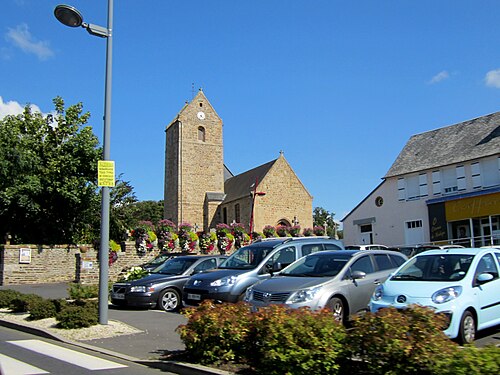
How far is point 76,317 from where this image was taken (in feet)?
32.6

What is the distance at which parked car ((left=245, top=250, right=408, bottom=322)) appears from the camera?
8867mm

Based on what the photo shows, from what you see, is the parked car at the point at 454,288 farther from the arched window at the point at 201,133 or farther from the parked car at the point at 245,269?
the arched window at the point at 201,133

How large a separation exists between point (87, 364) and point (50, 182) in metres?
19.8

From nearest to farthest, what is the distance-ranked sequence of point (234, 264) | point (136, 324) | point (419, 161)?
point (136, 324) → point (234, 264) → point (419, 161)

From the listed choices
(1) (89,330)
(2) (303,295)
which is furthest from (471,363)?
(1) (89,330)

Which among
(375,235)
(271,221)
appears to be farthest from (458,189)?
(271,221)

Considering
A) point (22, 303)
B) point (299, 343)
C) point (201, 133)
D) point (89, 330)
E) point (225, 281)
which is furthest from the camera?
point (201, 133)

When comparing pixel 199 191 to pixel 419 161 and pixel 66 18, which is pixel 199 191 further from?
pixel 66 18

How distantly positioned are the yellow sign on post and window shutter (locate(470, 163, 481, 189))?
28.6 meters

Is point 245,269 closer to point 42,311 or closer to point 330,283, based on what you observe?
point 330,283

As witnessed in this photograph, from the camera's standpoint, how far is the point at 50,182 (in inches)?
994

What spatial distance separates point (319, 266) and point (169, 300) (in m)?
5.27

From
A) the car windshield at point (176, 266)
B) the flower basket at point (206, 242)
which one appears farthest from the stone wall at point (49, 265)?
the car windshield at point (176, 266)

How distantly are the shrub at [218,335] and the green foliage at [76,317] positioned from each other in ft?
11.8
